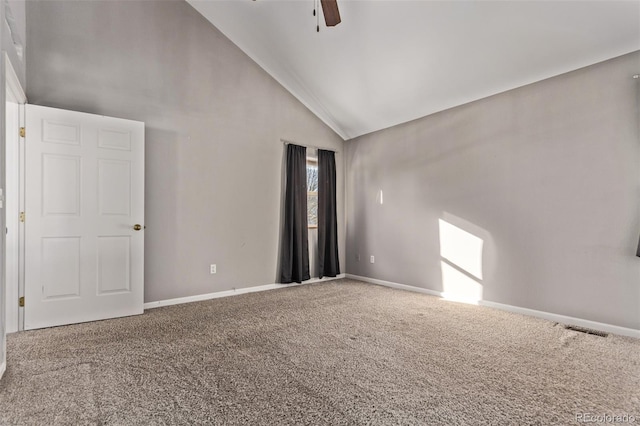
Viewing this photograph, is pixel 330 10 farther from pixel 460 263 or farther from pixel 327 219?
pixel 327 219

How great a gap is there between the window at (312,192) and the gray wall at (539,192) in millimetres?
1278

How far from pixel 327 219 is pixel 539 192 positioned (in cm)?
289

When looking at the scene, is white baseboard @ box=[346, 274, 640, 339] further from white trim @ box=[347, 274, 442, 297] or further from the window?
the window

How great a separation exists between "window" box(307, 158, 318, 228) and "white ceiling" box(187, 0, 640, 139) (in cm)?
90

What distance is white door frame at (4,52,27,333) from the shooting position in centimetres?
283

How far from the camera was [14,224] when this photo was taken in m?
2.86

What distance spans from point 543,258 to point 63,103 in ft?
16.6

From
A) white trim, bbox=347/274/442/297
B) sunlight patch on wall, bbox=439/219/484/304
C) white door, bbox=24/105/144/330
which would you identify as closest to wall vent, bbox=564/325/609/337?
sunlight patch on wall, bbox=439/219/484/304

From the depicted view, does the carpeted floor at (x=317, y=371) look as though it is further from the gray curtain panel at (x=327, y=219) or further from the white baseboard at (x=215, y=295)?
the gray curtain panel at (x=327, y=219)

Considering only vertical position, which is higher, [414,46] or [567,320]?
[414,46]

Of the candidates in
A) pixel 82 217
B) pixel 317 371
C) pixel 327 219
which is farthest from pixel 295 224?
pixel 317 371

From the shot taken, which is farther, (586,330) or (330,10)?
(586,330)

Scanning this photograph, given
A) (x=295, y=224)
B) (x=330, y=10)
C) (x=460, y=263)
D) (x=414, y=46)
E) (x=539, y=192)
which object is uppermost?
(x=414, y=46)

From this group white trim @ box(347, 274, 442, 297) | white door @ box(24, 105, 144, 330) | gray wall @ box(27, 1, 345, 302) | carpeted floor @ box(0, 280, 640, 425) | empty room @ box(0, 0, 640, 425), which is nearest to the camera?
carpeted floor @ box(0, 280, 640, 425)
